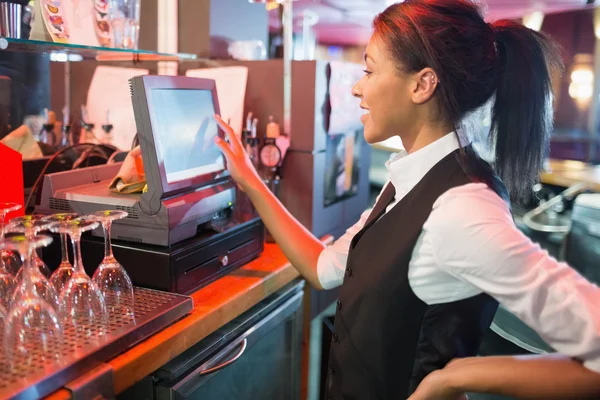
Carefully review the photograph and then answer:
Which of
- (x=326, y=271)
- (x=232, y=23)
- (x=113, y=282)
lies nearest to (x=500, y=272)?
(x=326, y=271)

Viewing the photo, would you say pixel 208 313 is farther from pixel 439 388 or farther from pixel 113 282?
pixel 439 388

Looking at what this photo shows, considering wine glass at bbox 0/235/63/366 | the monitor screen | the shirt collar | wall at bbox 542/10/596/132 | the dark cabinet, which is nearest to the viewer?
wine glass at bbox 0/235/63/366

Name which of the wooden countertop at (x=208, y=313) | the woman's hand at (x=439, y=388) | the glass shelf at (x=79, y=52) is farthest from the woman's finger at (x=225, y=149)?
the woman's hand at (x=439, y=388)

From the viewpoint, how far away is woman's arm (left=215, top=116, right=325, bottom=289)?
1.38 metres

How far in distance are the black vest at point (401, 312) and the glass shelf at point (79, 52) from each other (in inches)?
38.1

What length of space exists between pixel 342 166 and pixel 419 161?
1064mm

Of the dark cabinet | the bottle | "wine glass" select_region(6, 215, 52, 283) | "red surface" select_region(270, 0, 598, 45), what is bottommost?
the dark cabinet

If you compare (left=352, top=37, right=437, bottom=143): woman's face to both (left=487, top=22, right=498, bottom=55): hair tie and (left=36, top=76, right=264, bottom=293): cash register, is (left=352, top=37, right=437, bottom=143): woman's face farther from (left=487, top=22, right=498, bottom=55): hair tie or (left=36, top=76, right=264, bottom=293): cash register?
(left=36, top=76, right=264, bottom=293): cash register

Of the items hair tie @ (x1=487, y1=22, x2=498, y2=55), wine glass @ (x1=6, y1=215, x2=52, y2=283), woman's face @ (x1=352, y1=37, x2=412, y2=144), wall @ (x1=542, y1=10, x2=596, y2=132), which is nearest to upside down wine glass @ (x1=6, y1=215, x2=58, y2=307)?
wine glass @ (x1=6, y1=215, x2=52, y2=283)

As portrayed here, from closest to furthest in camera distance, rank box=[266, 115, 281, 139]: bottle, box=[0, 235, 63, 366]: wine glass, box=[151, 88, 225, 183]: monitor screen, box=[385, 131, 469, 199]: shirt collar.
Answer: box=[0, 235, 63, 366]: wine glass → box=[385, 131, 469, 199]: shirt collar → box=[151, 88, 225, 183]: monitor screen → box=[266, 115, 281, 139]: bottle

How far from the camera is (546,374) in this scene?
826 mm

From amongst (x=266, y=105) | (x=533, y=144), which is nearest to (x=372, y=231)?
(x=533, y=144)

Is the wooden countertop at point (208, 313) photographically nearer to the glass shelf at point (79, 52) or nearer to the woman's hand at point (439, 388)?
the woman's hand at point (439, 388)

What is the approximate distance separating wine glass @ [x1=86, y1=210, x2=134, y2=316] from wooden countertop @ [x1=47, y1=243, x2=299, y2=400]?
4.2 inches
